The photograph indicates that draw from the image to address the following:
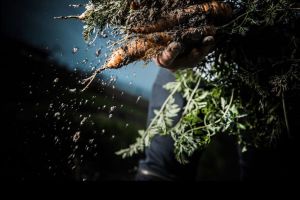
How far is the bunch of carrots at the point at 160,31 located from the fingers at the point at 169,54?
0.03 metres

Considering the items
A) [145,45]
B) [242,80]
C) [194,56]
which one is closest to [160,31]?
[145,45]

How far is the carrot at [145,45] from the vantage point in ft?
4.28

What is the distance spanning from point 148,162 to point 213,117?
90 cm

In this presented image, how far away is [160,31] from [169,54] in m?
0.10

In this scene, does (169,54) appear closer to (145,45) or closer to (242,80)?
(145,45)

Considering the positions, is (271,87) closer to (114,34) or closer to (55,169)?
(114,34)

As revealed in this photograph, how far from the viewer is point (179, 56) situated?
144cm

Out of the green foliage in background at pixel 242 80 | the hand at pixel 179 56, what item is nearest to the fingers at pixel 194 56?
the hand at pixel 179 56

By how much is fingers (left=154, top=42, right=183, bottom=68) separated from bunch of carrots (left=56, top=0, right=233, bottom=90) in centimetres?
3

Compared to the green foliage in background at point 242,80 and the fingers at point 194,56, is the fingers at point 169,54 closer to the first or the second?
the fingers at point 194,56

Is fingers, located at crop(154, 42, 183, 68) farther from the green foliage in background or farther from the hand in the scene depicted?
the green foliage in background

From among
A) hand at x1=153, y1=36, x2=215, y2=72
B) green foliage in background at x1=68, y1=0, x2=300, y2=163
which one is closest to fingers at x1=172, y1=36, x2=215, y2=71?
hand at x1=153, y1=36, x2=215, y2=72

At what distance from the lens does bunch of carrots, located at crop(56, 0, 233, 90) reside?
4.25ft

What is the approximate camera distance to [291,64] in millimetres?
1510
